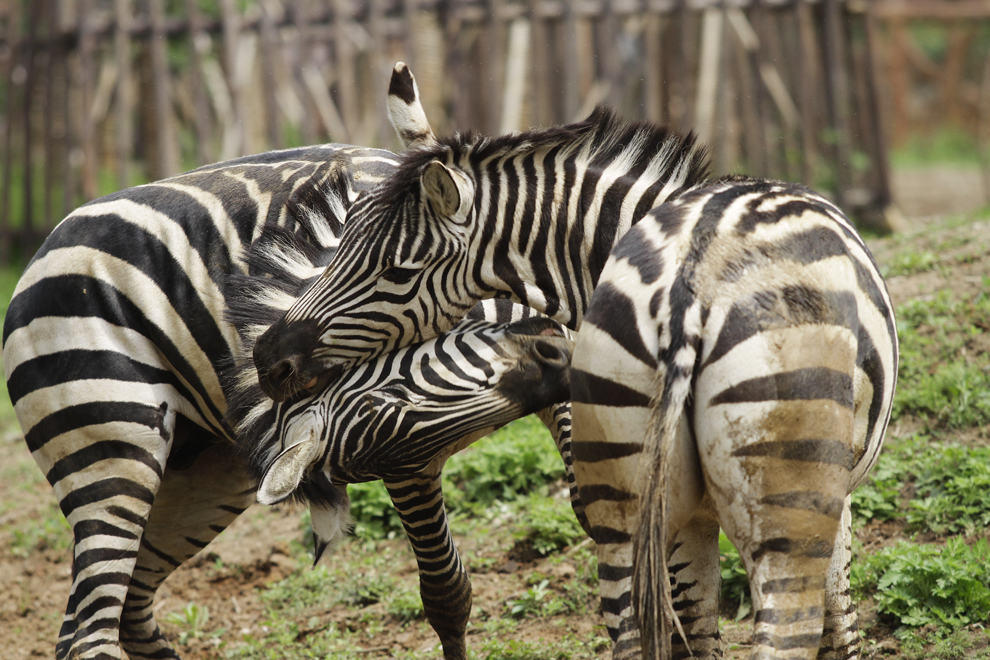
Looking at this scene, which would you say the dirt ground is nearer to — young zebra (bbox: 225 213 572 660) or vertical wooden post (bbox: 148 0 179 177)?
young zebra (bbox: 225 213 572 660)

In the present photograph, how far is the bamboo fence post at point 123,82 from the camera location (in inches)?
400

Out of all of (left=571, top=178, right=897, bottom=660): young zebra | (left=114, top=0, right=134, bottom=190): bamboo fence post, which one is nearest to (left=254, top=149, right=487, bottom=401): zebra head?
(left=571, top=178, right=897, bottom=660): young zebra

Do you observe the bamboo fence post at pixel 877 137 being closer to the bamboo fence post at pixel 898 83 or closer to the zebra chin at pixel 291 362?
the zebra chin at pixel 291 362

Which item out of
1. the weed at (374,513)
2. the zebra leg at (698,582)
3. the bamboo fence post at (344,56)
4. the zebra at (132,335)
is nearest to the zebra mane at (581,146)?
the zebra at (132,335)

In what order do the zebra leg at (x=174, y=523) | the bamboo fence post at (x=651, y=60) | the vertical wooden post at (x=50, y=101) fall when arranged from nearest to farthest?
the zebra leg at (x=174, y=523) < the bamboo fence post at (x=651, y=60) < the vertical wooden post at (x=50, y=101)

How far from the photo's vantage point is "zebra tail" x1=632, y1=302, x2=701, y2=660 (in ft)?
6.99

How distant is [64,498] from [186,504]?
2.51 feet

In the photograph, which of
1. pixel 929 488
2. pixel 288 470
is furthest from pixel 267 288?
pixel 929 488

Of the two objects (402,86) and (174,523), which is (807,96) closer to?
(402,86)

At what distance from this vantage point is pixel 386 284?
292cm

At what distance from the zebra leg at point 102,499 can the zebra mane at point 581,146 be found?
5.09ft

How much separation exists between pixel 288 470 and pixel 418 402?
1.54ft

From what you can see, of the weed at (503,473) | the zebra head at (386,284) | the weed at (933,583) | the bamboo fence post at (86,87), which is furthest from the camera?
the bamboo fence post at (86,87)

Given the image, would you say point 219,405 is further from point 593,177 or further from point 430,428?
point 593,177
